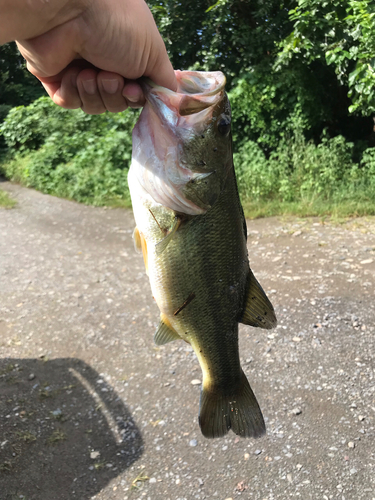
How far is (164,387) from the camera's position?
3721 millimetres

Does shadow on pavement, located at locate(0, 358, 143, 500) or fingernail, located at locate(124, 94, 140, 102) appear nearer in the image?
fingernail, located at locate(124, 94, 140, 102)

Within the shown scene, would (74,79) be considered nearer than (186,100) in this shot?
No

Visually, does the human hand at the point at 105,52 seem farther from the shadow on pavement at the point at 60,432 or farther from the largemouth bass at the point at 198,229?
the shadow on pavement at the point at 60,432

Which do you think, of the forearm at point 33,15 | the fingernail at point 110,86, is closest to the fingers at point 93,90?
the fingernail at point 110,86

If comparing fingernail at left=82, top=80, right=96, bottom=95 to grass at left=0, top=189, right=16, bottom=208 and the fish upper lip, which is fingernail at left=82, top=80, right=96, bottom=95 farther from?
grass at left=0, top=189, right=16, bottom=208

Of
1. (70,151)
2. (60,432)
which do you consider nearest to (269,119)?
(70,151)

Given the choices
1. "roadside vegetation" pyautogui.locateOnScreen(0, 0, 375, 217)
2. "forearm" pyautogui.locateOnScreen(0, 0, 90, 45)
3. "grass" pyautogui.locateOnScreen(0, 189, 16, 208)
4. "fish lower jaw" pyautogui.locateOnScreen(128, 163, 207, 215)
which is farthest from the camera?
"grass" pyautogui.locateOnScreen(0, 189, 16, 208)

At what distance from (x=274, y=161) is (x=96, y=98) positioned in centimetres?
743

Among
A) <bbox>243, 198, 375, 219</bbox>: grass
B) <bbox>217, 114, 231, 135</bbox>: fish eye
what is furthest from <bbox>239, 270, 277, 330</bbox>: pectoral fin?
<bbox>243, 198, 375, 219</bbox>: grass

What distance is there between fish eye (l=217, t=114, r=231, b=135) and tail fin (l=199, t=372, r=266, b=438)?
1.08 m

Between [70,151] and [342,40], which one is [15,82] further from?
[342,40]

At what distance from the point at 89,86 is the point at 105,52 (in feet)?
0.84

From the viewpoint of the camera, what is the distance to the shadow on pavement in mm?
2889

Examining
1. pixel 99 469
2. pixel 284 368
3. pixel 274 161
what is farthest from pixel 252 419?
pixel 274 161
